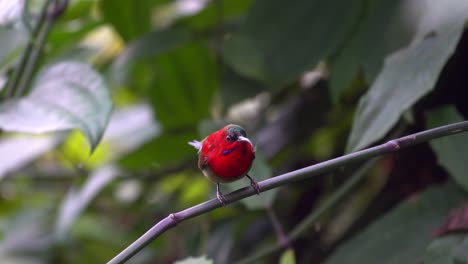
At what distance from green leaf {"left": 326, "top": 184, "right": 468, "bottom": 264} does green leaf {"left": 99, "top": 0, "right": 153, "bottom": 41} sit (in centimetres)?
106

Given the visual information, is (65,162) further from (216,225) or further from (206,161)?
(206,161)

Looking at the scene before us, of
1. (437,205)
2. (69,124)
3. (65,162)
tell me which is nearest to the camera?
(69,124)

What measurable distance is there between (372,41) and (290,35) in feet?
0.94

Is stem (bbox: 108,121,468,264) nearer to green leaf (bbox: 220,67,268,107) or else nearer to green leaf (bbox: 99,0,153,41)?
green leaf (bbox: 220,67,268,107)

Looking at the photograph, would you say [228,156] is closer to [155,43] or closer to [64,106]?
[64,106]

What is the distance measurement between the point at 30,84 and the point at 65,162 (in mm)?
1302

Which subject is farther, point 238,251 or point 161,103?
point 161,103

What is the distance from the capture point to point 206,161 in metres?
1.17

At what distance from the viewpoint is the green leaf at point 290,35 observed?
1.54m

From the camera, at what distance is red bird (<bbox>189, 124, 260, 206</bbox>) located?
1096mm

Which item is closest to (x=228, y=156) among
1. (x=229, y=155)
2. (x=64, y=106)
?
(x=229, y=155)

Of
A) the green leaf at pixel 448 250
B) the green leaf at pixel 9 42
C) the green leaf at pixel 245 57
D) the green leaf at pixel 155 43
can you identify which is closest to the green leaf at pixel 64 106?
the green leaf at pixel 9 42

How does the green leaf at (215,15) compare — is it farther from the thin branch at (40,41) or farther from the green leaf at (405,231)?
the green leaf at (405,231)

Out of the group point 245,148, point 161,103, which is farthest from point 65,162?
point 245,148
